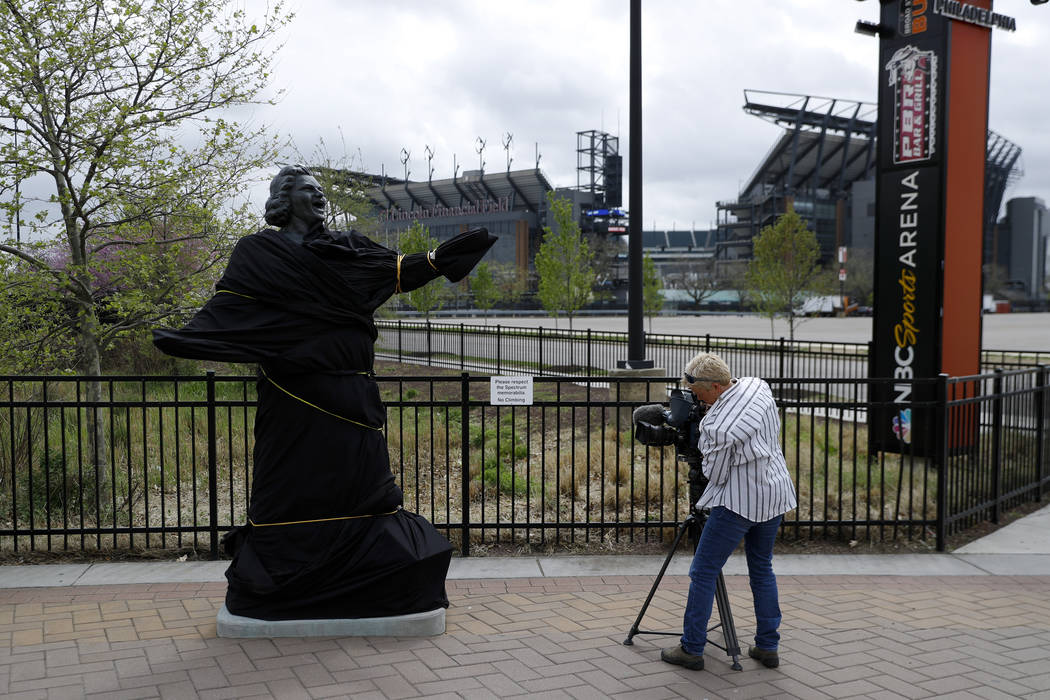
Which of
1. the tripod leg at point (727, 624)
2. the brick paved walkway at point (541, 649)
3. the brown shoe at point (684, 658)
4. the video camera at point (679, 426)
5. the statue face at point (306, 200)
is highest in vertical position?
the statue face at point (306, 200)

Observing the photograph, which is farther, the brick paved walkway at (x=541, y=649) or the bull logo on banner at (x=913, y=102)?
the bull logo on banner at (x=913, y=102)

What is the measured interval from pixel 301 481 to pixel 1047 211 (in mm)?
114344

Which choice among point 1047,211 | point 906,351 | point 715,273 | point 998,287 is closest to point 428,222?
point 715,273

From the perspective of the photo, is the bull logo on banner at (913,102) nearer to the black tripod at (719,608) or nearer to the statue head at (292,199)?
the black tripod at (719,608)

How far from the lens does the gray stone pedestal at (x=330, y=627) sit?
4430 mm

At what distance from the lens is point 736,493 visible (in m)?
3.92

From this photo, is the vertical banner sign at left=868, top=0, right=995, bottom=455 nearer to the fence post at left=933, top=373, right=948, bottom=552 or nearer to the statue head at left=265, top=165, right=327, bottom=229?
the fence post at left=933, top=373, right=948, bottom=552

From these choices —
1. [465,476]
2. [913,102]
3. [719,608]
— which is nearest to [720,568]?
[719,608]

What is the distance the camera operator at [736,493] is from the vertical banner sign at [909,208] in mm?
4763

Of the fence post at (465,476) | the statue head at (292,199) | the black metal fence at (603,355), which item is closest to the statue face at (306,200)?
the statue head at (292,199)

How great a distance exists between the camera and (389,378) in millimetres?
5965

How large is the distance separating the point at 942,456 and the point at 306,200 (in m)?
4.86

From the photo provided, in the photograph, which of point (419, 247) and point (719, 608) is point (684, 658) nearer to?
point (719, 608)

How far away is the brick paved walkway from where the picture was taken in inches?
153
